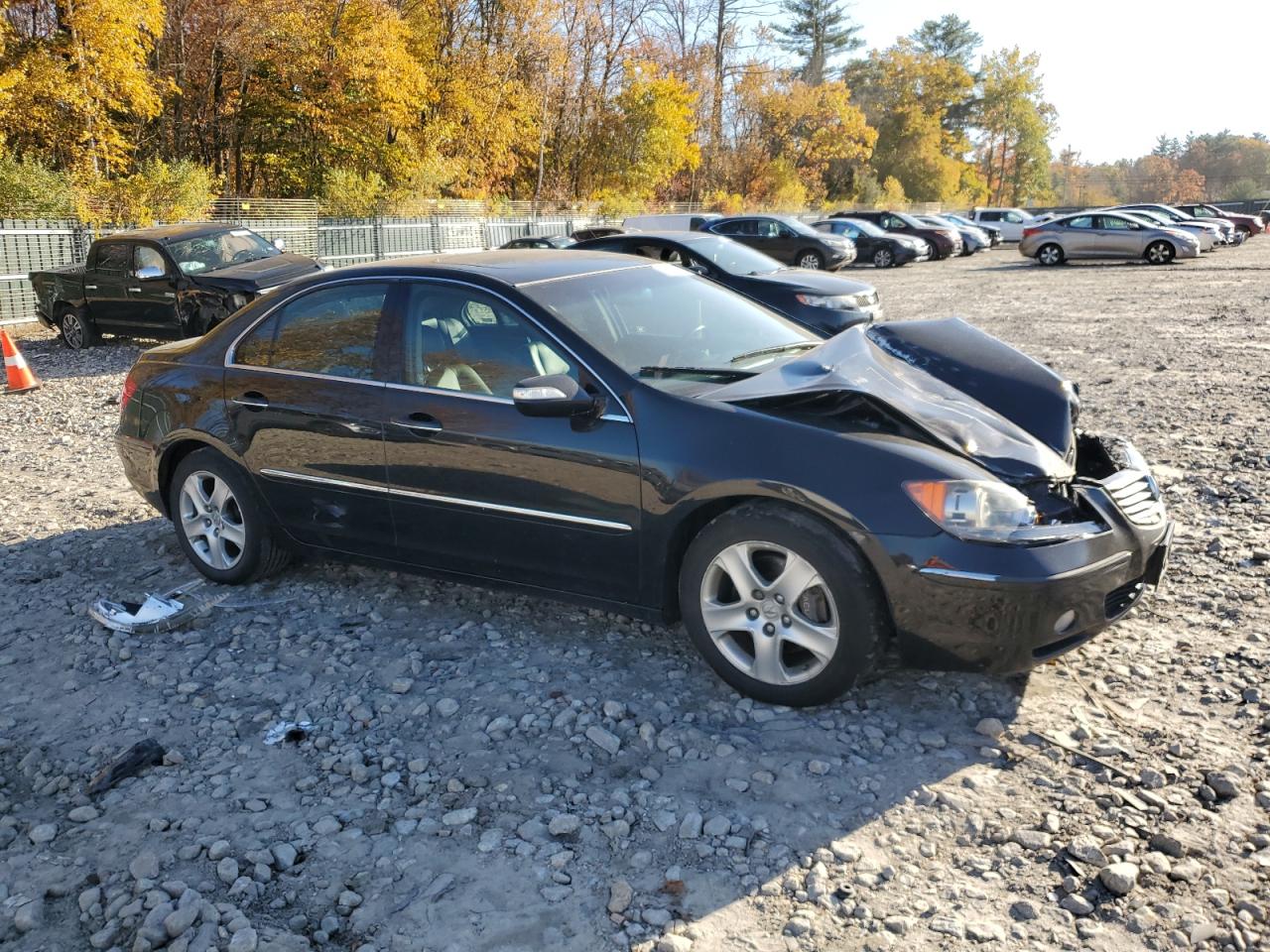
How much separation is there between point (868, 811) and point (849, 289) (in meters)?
8.51

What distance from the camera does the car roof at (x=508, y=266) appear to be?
4566 mm

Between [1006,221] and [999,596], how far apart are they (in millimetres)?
44361

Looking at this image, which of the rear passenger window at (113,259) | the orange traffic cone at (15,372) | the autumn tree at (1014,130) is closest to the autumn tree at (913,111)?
the autumn tree at (1014,130)

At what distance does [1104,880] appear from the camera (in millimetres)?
2787

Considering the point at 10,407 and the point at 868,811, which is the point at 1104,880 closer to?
the point at 868,811

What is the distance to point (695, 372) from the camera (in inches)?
167

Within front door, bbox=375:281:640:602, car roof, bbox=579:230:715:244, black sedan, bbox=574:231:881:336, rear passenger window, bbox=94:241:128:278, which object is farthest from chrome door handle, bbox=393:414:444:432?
rear passenger window, bbox=94:241:128:278

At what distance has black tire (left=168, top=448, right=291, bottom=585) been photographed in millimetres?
5117

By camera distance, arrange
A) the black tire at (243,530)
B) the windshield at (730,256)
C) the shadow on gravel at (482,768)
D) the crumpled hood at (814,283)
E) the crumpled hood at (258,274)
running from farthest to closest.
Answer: the crumpled hood at (258,274) → the windshield at (730,256) → the crumpled hood at (814,283) → the black tire at (243,530) → the shadow on gravel at (482,768)

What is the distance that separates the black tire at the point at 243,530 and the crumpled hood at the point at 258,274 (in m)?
7.45

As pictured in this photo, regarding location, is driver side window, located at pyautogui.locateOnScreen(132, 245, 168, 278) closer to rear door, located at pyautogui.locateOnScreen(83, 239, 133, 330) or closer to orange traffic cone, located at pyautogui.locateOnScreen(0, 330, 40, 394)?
rear door, located at pyautogui.locateOnScreen(83, 239, 133, 330)

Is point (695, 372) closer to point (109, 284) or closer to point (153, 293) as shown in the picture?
point (153, 293)

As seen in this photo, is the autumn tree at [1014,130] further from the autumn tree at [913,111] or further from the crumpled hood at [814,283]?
the crumpled hood at [814,283]

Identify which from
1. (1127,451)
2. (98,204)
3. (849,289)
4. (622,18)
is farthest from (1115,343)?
(622,18)
